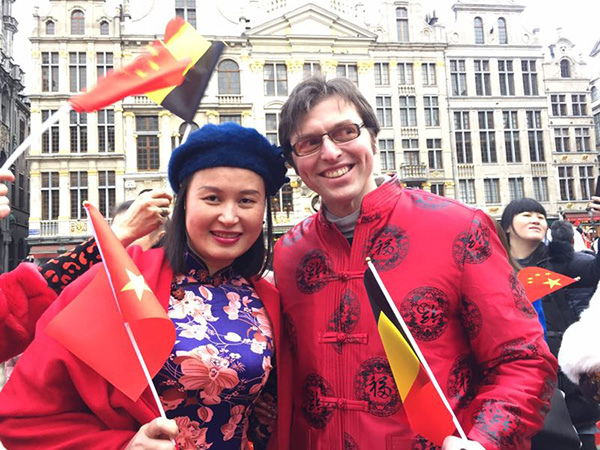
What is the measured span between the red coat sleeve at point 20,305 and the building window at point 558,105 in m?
31.0

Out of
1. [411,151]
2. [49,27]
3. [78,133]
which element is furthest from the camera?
[411,151]

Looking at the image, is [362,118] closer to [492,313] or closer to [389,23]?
[492,313]

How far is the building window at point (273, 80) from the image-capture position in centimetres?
2494

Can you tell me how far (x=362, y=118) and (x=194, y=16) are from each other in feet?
85.6

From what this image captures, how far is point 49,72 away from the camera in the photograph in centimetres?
2386

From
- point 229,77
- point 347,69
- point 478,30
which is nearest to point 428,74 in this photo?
point 478,30

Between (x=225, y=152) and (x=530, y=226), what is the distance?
340cm

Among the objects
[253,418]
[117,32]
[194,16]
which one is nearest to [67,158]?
[117,32]

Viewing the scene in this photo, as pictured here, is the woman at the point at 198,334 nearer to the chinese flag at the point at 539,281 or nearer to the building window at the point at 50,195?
the chinese flag at the point at 539,281

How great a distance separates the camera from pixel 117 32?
2427 cm

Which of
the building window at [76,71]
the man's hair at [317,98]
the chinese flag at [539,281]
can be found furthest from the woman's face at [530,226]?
the building window at [76,71]

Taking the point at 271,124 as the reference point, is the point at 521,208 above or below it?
below

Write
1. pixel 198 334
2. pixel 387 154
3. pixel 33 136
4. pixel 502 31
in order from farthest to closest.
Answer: pixel 502 31 < pixel 387 154 < pixel 198 334 < pixel 33 136

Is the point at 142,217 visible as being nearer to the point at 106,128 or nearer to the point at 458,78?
the point at 106,128
